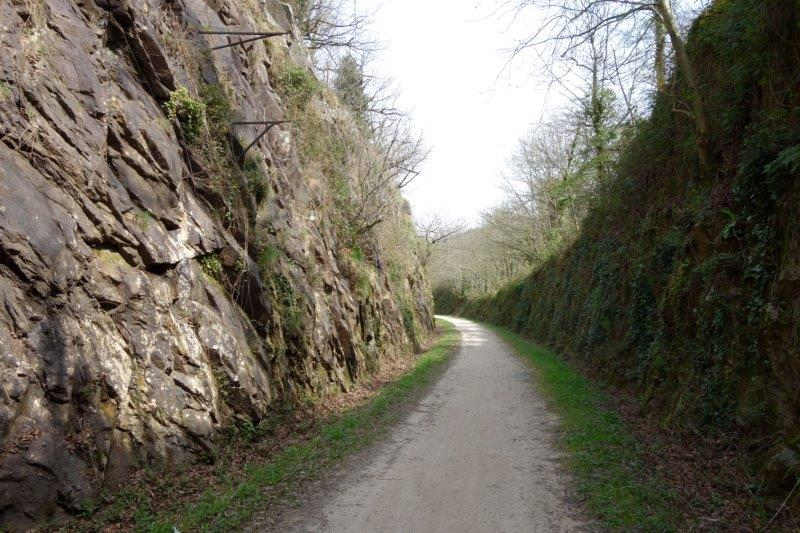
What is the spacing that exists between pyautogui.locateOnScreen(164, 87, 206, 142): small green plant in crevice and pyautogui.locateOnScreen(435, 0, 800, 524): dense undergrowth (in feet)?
29.4

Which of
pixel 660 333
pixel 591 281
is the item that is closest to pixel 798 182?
pixel 660 333

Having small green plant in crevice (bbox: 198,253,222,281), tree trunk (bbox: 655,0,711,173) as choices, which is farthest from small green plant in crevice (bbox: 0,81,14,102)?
tree trunk (bbox: 655,0,711,173)

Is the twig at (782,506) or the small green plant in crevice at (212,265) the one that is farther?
the small green plant in crevice at (212,265)

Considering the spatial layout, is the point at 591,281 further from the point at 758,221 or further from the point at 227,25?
the point at 227,25

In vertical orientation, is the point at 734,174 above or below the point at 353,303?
above

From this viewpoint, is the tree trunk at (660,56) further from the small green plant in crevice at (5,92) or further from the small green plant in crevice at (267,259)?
the small green plant in crevice at (5,92)

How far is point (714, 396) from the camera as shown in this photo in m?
6.79

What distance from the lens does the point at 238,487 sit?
19.6 ft

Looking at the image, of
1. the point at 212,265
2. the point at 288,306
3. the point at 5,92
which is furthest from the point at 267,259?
the point at 5,92

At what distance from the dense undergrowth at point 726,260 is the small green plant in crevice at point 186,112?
896 centimetres

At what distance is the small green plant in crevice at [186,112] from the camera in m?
8.51

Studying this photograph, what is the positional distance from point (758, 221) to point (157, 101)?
9.58 metres

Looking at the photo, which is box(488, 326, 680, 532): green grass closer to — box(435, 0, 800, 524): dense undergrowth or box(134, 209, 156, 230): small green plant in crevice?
box(435, 0, 800, 524): dense undergrowth

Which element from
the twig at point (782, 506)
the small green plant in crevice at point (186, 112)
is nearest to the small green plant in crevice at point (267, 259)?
the small green plant in crevice at point (186, 112)
